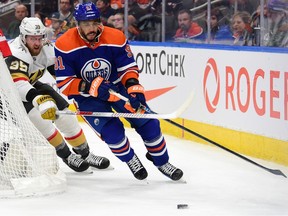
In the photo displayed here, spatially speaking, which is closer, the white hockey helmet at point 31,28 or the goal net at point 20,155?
the goal net at point 20,155

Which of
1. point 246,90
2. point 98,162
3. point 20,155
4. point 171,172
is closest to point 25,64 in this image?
point 20,155

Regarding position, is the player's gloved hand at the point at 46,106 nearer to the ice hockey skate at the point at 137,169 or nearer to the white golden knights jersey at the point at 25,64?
the white golden knights jersey at the point at 25,64

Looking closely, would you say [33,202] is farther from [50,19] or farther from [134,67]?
[50,19]

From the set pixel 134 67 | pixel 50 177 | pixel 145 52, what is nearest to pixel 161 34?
pixel 145 52

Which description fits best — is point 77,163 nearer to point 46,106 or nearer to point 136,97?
point 46,106

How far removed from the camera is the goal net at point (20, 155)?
5.00 meters

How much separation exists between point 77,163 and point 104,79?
27.7 inches

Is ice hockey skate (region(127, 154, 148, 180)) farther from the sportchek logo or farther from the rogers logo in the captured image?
the rogers logo

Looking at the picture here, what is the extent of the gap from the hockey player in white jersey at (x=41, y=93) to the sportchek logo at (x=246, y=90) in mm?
1124

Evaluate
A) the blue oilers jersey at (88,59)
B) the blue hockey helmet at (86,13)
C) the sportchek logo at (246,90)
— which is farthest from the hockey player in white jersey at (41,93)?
the sportchek logo at (246,90)

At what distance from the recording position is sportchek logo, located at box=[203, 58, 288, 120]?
6074 mm

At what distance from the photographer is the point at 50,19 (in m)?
9.41

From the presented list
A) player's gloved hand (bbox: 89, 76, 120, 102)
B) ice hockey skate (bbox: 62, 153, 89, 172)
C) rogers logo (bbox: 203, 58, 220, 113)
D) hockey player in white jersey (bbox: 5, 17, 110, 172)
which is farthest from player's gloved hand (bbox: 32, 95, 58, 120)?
rogers logo (bbox: 203, 58, 220, 113)

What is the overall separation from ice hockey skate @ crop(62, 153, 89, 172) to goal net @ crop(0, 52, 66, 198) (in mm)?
650
